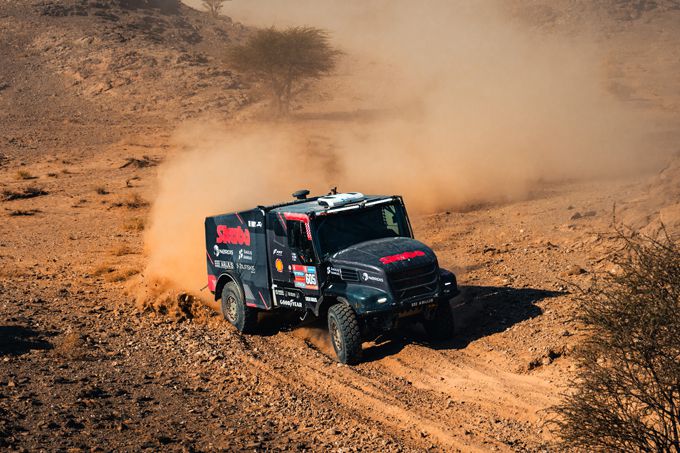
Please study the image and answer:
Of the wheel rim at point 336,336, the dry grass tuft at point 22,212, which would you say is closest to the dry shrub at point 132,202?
the dry grass tuft at point 22,212

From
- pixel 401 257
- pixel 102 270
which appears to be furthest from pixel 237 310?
pixel 102 270

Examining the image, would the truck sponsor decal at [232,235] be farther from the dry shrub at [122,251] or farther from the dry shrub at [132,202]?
the dry shrub at [132,202]

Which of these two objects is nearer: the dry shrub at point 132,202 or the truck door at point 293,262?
the truck door at point 293,262

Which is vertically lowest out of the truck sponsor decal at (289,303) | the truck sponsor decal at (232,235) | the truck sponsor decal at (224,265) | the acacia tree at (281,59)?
the truck sponsor decal at (289,303)

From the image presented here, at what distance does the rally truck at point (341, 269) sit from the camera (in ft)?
43.8

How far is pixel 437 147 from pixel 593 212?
12.5 m

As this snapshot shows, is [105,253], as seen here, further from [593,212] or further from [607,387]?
[607,387]

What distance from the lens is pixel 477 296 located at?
55.0ft

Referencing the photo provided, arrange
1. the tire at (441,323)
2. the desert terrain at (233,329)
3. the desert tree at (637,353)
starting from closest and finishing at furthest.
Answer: the desert tree at (637,353)
the desert terrain at (233,329)
the tire at (441,323)

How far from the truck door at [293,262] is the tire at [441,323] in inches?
82.1

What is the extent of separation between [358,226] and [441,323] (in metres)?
2.20

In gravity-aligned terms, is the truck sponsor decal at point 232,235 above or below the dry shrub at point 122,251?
above

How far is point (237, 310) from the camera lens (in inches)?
628

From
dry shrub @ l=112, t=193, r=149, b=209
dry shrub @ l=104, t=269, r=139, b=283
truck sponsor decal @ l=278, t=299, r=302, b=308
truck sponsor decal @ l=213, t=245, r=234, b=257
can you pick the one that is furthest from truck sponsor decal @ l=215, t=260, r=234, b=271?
dry shrub @ l=112, t=193, r=149, b=209
